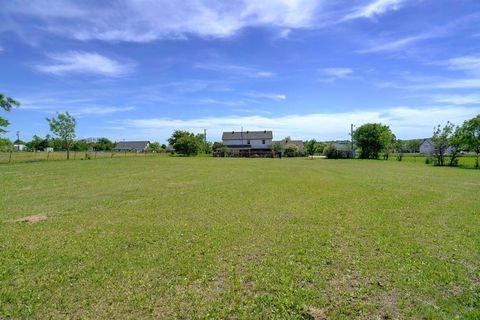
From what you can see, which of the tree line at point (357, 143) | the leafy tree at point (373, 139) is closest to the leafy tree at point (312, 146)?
the tree line at point (357, 143)

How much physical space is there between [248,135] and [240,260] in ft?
264

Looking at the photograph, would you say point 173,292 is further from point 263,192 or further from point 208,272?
point 263,192

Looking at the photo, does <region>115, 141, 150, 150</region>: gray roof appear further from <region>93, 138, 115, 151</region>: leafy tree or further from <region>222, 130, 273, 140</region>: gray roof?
<region>222, 130, 273, 140</region>: gray roof

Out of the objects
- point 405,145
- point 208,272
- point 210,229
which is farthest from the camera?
point 405,145

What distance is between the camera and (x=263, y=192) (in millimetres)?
14180

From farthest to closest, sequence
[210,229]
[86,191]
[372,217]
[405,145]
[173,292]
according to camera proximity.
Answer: [405,145]
[86,191]
[372,217]
[210,229]
[173,292]

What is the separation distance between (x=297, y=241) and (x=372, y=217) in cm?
371

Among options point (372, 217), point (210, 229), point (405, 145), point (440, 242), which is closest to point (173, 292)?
point (210, 229)

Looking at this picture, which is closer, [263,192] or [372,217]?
[372,217]

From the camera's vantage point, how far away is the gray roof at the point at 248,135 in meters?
84.3

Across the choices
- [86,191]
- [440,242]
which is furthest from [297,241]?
[86,191]

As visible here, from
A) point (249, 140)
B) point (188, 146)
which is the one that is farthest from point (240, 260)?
point (249, 140)

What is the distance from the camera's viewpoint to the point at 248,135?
85750mm

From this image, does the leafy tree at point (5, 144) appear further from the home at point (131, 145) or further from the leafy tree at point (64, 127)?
the home at point (131, 145)
